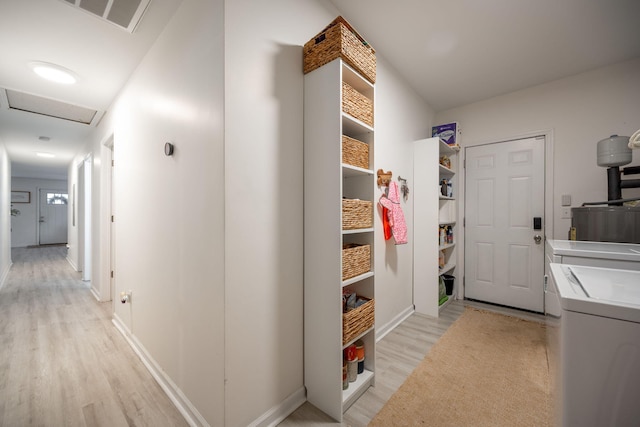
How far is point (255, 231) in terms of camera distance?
1.29 meters

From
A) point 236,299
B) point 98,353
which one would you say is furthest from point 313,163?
point 98,353

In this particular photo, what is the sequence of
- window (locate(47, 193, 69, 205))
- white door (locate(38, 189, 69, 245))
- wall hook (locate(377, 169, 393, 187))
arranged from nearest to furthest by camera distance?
wall hook (locate(377, 169, 393, 187))
white door (locate(38, 189, 69, 245))
window (locate(47, 193, 69, 205))

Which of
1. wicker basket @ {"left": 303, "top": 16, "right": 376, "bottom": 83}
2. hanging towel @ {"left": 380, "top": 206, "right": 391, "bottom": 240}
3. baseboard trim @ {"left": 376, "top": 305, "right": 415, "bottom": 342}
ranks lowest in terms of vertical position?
baseboard trim @ {"left": 376, "top": 305, "right": 415, "bottom": 342}

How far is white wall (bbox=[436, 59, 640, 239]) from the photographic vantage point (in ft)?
8.02

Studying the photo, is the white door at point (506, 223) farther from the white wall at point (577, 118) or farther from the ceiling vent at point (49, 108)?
the ceiling vent at point (49, 108)

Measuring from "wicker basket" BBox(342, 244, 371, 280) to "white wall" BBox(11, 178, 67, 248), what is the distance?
38.1ft

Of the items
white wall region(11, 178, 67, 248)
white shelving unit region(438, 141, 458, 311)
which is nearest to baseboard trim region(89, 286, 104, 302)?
white shelving unit region(438, 141, 458, 311)

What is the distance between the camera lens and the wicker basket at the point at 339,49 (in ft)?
4.44

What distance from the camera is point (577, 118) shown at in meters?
2.68

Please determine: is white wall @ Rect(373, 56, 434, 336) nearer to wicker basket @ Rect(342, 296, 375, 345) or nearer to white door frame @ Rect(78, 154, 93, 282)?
wicker basket @ Rect(342, 296, 375, 345)

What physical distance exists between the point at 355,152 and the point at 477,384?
5.77ft

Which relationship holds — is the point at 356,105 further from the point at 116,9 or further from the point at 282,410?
the point at 282,410

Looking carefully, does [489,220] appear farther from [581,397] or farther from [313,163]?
[581,397]

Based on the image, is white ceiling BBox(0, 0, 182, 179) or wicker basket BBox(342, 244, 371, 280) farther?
white ceiling BBox(0, 0, 182, 179)
